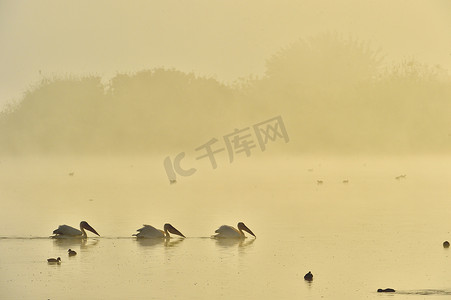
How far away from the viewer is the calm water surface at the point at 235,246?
54.7 ft

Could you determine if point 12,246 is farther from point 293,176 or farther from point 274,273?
point 293,176

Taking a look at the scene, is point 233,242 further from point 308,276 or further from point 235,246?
point 308,276

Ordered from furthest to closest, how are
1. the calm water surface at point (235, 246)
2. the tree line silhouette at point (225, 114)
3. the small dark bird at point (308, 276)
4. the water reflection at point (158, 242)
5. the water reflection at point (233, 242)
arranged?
the tree line silhouette at point (225, 114) → the water reflection at point (158, 242) → the water reflection at point (233, 242) → the small dark bird at point (308, 276) → the calm water surface at point (235, 246)

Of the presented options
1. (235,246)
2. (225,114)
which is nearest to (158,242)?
(235,246)

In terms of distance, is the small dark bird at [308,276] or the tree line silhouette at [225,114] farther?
the tree line silhouette at [225,114]

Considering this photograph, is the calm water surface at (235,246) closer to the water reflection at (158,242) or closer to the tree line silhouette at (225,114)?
the water reflection at (158,242)

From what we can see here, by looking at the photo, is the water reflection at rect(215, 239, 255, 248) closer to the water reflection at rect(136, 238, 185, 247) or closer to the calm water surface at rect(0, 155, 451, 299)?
the calm water surface at rect(0, 155, 451, 299)

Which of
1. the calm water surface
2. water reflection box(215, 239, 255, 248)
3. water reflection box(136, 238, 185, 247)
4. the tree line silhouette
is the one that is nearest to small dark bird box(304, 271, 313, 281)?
the calm water surface

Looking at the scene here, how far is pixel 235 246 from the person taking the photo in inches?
857

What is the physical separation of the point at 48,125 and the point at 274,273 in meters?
106

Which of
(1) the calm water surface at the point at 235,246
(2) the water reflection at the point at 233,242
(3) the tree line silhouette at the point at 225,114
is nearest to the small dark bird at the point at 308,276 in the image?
(1) the calm water surface at the point at 235,246

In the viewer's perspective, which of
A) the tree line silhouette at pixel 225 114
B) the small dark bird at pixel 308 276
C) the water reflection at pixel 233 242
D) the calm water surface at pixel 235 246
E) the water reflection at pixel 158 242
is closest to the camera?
the calm water surface at pixel 235 246

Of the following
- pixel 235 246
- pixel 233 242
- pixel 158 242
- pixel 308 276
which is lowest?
pixel 308 276

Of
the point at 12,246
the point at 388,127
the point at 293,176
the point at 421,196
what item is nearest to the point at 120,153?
the point at 388,127
